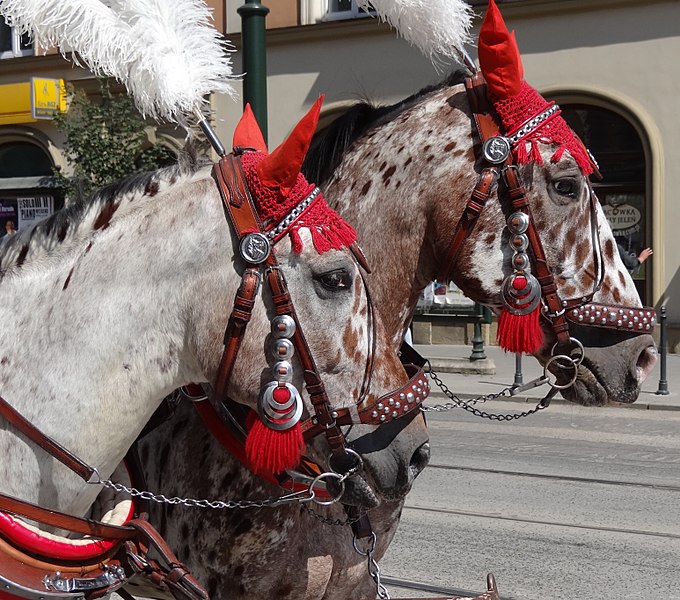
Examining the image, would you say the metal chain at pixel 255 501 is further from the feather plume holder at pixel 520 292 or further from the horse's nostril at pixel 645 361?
the horse's nostril at pixel 645 361

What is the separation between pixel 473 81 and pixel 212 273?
4.82 ft

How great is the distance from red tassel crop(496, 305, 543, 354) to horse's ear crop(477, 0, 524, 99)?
0.75 m

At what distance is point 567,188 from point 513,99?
35 cm

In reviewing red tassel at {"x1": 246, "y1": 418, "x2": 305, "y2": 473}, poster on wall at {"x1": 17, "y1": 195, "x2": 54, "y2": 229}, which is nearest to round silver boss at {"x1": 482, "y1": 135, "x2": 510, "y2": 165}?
red tassel at {"x1": 246, "y1": 418, "x2": 305, "y2": 473}

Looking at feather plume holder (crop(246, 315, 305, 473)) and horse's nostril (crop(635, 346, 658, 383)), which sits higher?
feather plume holder (crop(246, 315, 305, 473))

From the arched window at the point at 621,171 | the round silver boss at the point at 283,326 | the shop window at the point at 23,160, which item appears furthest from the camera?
the shop window at the point at 23,160

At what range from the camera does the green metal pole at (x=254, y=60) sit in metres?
5.19

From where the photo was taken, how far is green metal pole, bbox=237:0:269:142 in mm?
5188

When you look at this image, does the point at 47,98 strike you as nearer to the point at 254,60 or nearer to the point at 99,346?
the point at 254,60

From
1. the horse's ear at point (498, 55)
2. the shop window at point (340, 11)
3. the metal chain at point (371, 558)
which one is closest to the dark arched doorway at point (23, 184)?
the shop window at point (340, 11)

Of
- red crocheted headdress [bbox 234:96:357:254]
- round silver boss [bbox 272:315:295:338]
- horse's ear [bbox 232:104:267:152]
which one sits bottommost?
round silver boss [bbox 272:315:295:338]

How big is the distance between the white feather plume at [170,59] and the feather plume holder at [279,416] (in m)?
0.74

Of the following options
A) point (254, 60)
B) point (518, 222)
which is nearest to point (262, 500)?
point (518, 222)

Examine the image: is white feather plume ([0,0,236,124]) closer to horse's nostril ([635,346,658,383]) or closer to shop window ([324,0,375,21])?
horse's nostril ([635,346,658,383])
